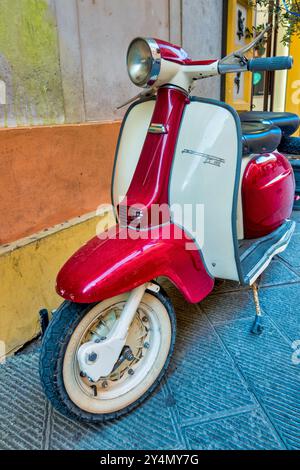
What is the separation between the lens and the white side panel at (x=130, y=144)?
139 cm

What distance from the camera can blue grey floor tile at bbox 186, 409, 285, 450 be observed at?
1.10 metres

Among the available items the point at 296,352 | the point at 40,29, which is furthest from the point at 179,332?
the point at 40,29

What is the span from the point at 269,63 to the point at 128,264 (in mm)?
948

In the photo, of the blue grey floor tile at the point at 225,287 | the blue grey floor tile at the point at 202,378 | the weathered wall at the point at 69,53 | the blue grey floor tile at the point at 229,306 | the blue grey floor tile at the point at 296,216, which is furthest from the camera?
the blue grey floor tile at the point at 296,216

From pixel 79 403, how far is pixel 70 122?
4.44ft

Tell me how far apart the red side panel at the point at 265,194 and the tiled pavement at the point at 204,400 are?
1.46ft

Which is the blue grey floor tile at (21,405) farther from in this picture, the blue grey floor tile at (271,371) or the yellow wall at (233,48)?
the yellow wall at (233,48)

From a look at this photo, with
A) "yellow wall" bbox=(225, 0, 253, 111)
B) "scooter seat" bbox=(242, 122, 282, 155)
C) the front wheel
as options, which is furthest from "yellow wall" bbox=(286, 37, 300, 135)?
the front wheel

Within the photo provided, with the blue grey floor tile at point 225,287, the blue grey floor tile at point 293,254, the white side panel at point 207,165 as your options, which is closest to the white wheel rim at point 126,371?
the white side panel at point 207,165

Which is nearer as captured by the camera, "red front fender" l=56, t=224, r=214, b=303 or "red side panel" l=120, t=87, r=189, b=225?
"red front fender" l=56, t=224, r=214, b=303

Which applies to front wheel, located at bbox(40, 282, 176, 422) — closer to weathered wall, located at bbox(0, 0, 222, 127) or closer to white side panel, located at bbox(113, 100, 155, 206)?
white side panel, located at bbox(113, 100, 155, 206)

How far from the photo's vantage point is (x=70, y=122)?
1866 mm

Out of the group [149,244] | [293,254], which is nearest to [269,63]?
[149,244]

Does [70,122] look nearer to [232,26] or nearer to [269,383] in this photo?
[269,383]
